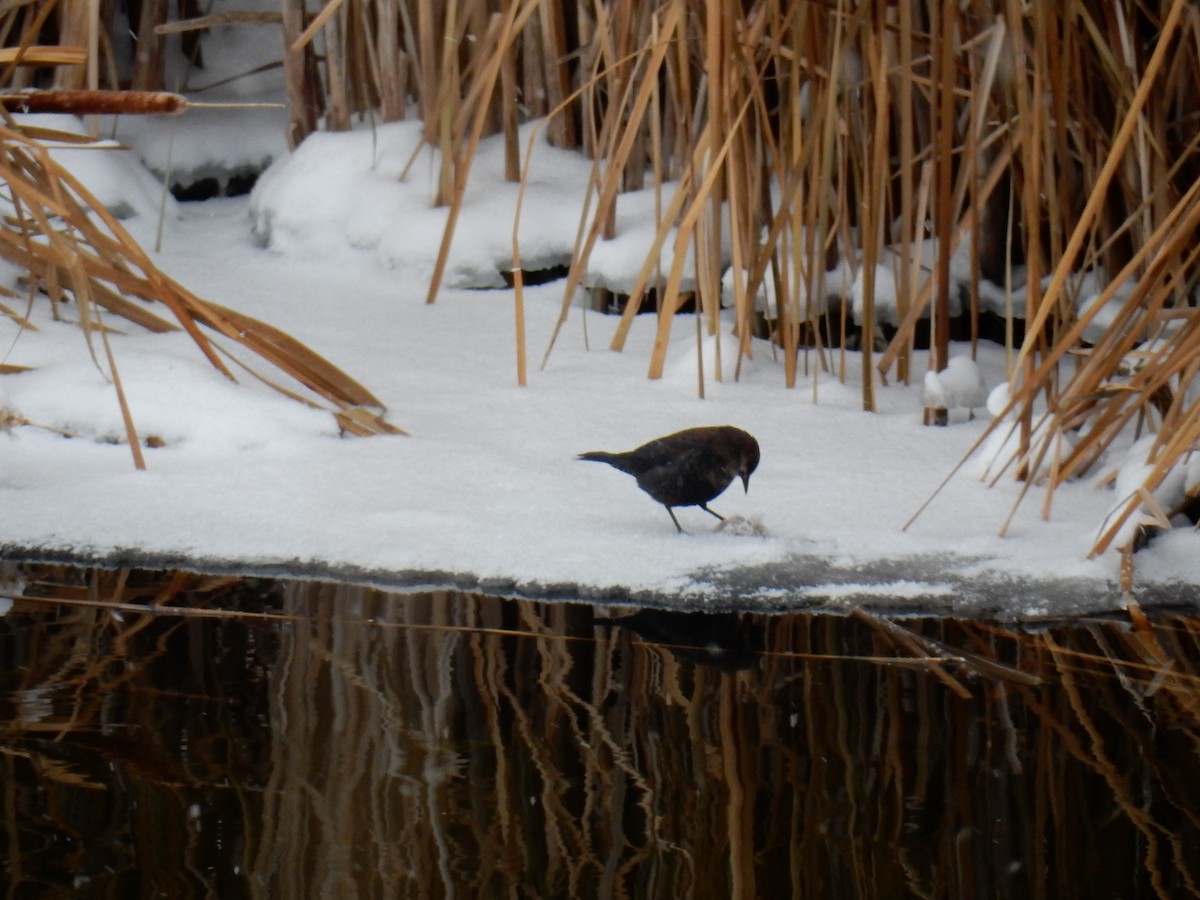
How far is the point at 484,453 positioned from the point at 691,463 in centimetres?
46

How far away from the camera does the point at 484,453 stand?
2.52 m

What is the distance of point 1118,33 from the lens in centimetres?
262

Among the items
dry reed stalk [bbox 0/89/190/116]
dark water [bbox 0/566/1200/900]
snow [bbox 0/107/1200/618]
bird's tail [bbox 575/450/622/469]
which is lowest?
snow [bbox 0/107/1200/618]

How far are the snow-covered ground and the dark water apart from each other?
4.4 inches

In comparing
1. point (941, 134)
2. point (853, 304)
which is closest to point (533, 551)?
point (941, 134)

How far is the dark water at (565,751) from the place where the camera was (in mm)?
1234

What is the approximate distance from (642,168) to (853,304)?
2.34 ft

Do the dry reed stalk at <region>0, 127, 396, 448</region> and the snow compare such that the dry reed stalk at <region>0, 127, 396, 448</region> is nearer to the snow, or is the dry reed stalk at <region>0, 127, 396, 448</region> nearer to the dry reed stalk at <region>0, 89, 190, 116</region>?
the snow

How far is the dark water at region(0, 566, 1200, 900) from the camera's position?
1234 mm

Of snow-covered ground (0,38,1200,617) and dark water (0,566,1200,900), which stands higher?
dark water (0,566,1200,900)

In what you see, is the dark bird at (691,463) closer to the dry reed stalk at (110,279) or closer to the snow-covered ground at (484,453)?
the snow-covered ground at (484,453)

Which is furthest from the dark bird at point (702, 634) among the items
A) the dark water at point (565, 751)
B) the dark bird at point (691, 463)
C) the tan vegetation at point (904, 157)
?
the tan vegetation at point (904, 157)

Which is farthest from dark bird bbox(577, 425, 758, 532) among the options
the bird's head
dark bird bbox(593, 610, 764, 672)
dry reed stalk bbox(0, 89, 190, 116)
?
dry reed stalk bbox(0, 89, 190, 116)

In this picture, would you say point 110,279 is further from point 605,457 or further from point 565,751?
point 565,751
